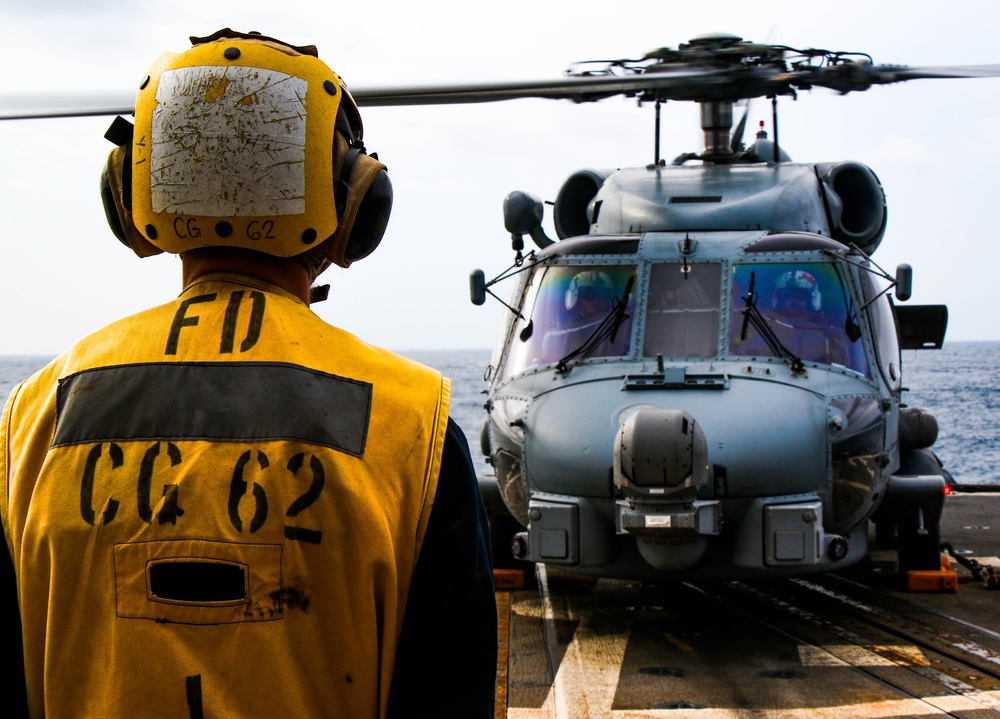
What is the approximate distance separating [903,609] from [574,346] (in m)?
2.62

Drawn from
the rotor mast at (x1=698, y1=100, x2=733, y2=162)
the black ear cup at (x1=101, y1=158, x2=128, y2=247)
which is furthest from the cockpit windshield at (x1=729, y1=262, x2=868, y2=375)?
the black ear cup at (x1=101, y1=158, x2=128, y2=247)

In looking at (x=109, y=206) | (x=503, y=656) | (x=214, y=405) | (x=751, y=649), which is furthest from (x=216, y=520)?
(x=751, y=649)

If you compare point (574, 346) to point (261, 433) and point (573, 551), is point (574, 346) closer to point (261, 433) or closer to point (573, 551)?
point (573, 551)

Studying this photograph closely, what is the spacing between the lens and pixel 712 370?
7.30 m

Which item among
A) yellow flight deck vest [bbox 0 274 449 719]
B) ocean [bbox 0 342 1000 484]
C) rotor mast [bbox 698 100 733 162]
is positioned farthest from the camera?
ocean [bbox 0 342 1000 484]

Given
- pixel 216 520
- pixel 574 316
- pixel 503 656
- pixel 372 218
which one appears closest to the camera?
pixel 216 520

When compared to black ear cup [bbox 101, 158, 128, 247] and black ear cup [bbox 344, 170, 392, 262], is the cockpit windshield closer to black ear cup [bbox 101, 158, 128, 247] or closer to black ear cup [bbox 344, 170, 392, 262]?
black ear cup [bbox 344, 170, 392, 262]

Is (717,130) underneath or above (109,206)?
underneath

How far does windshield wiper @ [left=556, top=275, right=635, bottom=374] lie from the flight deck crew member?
5.67 meters

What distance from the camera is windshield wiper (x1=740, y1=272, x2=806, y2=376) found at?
735cm

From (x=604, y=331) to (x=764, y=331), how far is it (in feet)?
3.11

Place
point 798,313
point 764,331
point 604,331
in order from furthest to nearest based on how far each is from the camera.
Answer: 1. point 604,331
2. point 798,313
3. point 764,331

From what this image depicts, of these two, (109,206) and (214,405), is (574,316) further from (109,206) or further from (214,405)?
(214,405)

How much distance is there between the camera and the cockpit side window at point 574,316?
777cm
